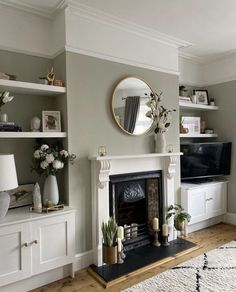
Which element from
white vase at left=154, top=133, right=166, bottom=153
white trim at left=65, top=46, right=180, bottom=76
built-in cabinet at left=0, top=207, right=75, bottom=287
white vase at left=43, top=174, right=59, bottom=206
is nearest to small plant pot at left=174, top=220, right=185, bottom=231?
white vase at left=154, top=133, right=166, bottom=153

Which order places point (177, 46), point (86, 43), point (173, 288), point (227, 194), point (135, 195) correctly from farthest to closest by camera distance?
point (227, 194), point (177, 46), point (135, 195), point (86, 43), point (173, 288)

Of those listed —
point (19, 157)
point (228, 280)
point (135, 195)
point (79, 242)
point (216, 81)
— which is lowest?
point (228, 280)

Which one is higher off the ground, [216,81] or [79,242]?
[216,81]

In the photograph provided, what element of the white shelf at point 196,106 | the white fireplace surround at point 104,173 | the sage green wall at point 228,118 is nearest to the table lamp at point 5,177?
the white fireplace surround at point 104,173

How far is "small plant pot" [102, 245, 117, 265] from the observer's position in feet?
8.23

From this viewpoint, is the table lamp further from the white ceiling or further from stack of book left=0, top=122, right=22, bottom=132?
the white ceiling

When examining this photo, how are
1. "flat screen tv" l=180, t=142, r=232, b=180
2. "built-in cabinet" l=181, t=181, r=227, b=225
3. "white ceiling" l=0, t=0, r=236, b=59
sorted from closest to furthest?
"white ceiling" l=0, t=0, r=236, b=59 → "built-in cabinet" l=181, t=181, r=227, b=225 → "flat screen tv" l=180, t=142, r=232, b=180

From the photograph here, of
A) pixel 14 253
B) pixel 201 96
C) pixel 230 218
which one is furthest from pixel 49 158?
pixel 230 218

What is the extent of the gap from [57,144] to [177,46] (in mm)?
2163

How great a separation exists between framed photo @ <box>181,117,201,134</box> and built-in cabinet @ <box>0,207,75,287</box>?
7.53ft

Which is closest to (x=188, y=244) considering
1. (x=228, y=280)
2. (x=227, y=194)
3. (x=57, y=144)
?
(x=228, y=280)

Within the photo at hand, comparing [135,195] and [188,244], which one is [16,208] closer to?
[135,195]

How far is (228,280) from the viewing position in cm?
232

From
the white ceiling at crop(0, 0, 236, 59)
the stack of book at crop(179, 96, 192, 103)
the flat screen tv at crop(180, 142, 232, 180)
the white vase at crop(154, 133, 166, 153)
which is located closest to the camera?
the white ceiling at crop(0, 0, 236, 59)
